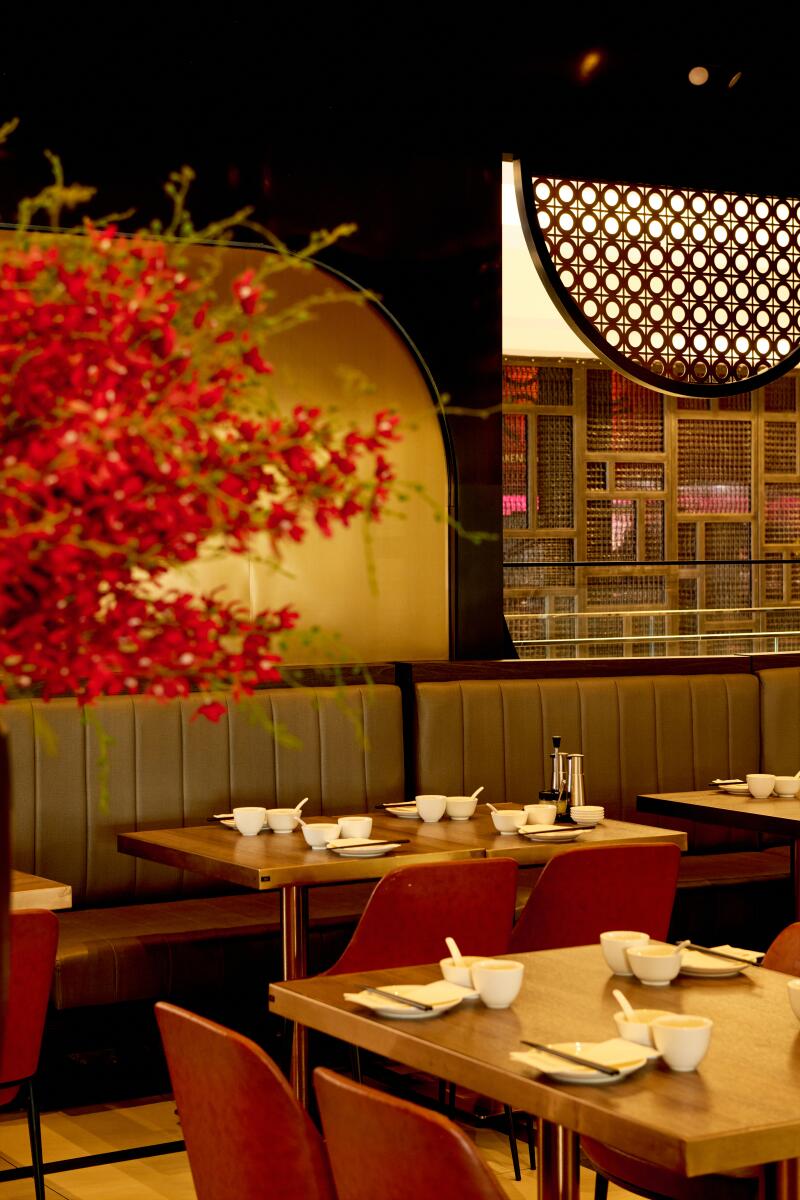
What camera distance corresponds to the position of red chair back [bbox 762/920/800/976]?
9.53 ft

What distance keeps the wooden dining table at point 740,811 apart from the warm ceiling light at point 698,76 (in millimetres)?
2666

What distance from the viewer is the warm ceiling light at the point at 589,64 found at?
5648mm

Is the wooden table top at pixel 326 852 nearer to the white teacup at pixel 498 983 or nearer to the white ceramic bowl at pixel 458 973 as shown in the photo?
the white ceramic bowl at pixel 458 973

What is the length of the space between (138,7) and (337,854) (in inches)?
105

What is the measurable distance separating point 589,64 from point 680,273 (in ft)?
2.80

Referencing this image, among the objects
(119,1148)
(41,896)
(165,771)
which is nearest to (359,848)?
(41,896)

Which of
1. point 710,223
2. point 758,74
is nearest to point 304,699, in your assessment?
point 710,223

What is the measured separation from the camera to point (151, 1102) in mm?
4492

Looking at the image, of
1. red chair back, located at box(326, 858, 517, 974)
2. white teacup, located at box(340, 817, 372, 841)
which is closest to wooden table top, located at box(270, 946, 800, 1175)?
red chair back, located at box(326, 858, 517, 974)

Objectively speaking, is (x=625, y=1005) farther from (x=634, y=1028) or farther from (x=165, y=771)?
(x=165, y=771)

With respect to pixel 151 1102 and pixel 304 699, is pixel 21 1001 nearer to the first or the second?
pixel 151 1102

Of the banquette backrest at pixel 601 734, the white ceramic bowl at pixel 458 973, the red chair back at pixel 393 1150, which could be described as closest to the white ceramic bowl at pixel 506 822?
the banquette backrest at pixel 601 734

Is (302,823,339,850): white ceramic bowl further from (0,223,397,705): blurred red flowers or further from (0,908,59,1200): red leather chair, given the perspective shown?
(0,223,397,705): blurred red flowers

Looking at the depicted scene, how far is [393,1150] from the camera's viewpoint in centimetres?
186
